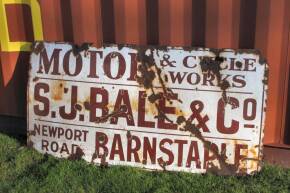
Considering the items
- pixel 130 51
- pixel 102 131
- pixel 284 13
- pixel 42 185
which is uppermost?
pixel 284 13

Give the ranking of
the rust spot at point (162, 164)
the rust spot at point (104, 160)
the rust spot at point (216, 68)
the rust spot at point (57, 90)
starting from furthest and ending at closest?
the rust spot at point (57, 90) < the rust spot at point (104, 160) < the rust spot at point (162, 164) < the rust spot at point (216, 68)

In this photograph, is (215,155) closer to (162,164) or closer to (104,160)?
(162,164)

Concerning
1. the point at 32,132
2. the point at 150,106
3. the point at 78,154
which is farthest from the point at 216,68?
the point at 32,132

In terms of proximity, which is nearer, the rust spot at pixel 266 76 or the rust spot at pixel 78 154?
the rust spot at pixel 266 76

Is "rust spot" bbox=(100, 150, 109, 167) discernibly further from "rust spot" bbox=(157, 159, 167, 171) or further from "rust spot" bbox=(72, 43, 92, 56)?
"rust spot" bbox=(72, 43, 92, 56)

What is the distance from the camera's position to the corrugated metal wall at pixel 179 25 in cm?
329

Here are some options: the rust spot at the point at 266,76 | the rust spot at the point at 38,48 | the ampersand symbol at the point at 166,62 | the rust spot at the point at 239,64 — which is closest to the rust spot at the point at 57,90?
the rust spot at the point at 38,48

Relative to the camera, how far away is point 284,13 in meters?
3.24

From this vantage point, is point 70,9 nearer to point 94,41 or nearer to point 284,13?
point 94,41

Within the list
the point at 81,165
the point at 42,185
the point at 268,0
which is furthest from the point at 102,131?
the point at 268,0

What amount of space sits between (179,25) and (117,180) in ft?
3.63

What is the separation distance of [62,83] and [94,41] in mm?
380

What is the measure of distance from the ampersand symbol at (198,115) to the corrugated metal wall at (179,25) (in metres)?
0.41

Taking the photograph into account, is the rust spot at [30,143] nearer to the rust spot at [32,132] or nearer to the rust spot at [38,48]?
the rust spot at [32,132]
